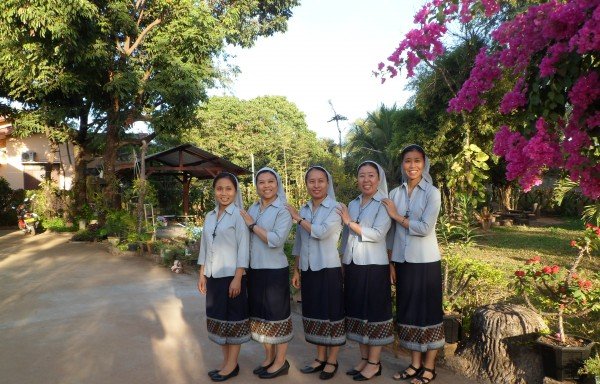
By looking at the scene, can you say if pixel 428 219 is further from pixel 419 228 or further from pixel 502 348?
pixel 502 348

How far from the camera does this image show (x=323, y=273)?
3.57 m

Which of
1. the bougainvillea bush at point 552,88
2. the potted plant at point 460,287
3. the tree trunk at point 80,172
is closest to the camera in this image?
the bougainvillea bush at point 552,88

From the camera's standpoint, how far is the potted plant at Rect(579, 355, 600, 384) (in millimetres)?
2891

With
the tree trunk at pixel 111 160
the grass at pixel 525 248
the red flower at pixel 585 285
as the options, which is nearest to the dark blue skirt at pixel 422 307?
the red flower at pixel 585 285

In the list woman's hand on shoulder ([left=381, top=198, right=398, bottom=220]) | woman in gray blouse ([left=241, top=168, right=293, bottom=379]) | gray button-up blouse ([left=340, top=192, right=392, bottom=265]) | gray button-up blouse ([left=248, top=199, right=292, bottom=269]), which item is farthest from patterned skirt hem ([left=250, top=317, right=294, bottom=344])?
woman's hand on shoulder ([left=381, top=198, right=398, bottom=220])

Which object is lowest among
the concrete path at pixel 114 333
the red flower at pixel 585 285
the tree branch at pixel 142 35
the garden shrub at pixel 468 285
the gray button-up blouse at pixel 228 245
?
the concrete path at pixel 114 333

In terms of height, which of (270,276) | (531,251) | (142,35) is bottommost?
(531,251)

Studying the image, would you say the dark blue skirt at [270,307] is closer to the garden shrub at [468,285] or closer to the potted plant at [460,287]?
the potted plant at [460,287]

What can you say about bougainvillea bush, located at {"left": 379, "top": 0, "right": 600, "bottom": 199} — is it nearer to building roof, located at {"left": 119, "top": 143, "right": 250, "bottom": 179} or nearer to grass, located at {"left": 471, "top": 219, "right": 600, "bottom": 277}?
grass, located at {"left": 471, "top": 219, "right": 600, "bottom": 277}

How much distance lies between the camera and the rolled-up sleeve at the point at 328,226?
3.49 m

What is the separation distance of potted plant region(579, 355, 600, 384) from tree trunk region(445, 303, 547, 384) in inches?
12.4

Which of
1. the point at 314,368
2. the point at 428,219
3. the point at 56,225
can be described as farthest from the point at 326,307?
the point at 56,225

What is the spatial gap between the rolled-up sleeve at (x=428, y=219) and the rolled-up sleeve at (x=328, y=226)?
53 centimetres

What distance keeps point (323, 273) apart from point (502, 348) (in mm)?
1394
